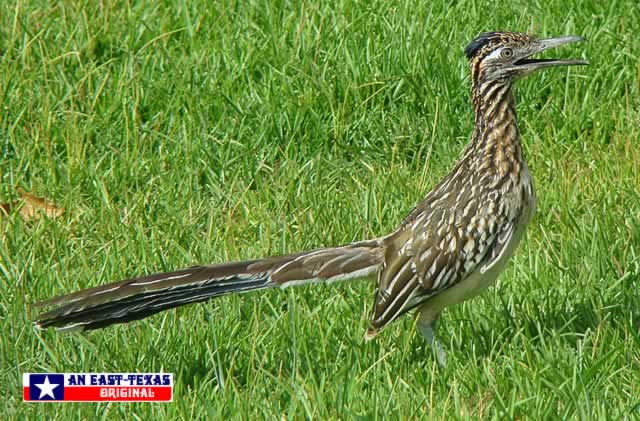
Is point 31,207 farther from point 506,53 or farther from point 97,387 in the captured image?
point 506,53

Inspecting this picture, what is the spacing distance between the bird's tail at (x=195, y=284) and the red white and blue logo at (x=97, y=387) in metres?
0.25

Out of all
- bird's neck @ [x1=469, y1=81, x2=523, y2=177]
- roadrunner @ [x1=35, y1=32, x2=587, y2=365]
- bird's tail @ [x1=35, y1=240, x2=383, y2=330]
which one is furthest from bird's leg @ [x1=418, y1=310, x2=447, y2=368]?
bird's neck @ [x1=469, y1=81, x2=523, y2=177]

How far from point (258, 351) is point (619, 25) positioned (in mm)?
4136

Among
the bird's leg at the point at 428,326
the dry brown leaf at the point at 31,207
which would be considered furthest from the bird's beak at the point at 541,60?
the dry brown leaf at the point at 31,207

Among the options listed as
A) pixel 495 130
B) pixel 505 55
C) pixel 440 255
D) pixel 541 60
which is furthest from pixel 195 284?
pixel 541 60

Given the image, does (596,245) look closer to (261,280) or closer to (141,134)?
(261,280)

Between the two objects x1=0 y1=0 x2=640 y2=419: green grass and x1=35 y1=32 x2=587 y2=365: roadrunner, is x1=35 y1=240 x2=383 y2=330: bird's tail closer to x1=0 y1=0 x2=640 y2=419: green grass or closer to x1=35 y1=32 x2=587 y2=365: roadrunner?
x1=35 y1=32 x2=587 y2=365: roadrunner

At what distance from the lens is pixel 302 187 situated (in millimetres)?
7883

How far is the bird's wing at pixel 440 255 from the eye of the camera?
618cm

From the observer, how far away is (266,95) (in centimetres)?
836

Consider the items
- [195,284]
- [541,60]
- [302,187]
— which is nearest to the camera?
[195,284]

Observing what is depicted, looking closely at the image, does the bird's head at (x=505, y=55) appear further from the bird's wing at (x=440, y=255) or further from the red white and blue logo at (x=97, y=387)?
the red white and blue logo at (x=97, y=387)

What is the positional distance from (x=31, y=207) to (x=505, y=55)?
3115 millimetres

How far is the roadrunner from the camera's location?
6004 mm
